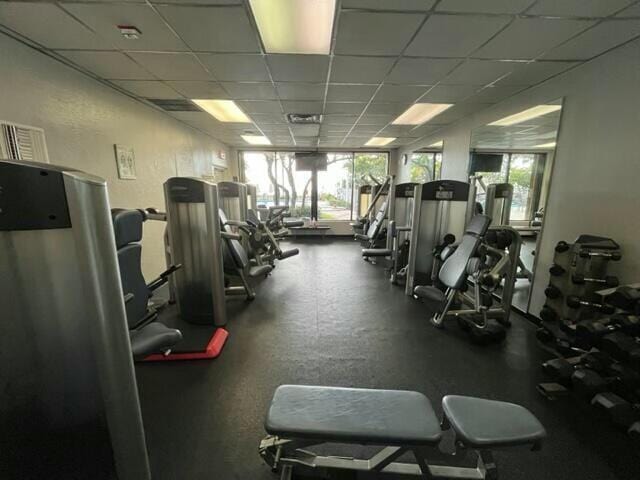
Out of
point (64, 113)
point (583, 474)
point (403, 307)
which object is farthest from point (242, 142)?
point (583, 474)

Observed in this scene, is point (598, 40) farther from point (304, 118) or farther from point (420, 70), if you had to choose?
point (304, 118)

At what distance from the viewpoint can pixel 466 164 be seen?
14.4 feet

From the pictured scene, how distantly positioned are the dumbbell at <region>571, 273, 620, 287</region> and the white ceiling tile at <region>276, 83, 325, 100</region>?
10.3 ft

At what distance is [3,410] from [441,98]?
4515 mm

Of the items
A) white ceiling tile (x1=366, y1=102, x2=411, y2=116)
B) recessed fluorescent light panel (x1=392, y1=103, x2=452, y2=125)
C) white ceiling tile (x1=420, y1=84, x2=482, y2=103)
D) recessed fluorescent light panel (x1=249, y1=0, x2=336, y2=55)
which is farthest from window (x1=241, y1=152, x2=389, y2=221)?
recessed fluorescent light panel (x1=249, y1=0, x2=336, y2=55)

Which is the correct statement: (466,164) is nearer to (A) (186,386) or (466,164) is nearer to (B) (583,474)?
(B) (583,474)

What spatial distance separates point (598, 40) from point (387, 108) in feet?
7.34

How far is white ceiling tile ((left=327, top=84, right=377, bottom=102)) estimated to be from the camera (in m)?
3.17

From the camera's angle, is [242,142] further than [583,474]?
Yes

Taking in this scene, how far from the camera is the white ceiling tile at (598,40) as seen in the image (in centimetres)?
192

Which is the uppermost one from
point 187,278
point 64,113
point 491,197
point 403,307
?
point 64,113

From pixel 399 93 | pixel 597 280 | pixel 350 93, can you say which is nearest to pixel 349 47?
pixel 350 93

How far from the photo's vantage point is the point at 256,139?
6465 millimetres

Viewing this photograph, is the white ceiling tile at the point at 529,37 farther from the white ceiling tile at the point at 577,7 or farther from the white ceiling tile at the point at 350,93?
the white ceiling tile at the point at 350,93
